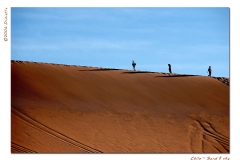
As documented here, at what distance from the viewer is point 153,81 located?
23.7 m

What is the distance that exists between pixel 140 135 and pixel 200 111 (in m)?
3.62

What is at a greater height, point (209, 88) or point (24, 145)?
point (209, 88)

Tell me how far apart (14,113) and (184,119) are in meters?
6.88

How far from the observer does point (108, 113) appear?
62.3 feet

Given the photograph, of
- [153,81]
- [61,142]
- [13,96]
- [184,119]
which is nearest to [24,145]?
[61,142]

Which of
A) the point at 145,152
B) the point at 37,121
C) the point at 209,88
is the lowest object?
the point at 145,152

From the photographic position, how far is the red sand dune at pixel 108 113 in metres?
16.9

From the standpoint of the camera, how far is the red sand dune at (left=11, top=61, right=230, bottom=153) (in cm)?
1690

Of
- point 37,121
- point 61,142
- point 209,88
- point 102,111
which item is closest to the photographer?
point 61,142
